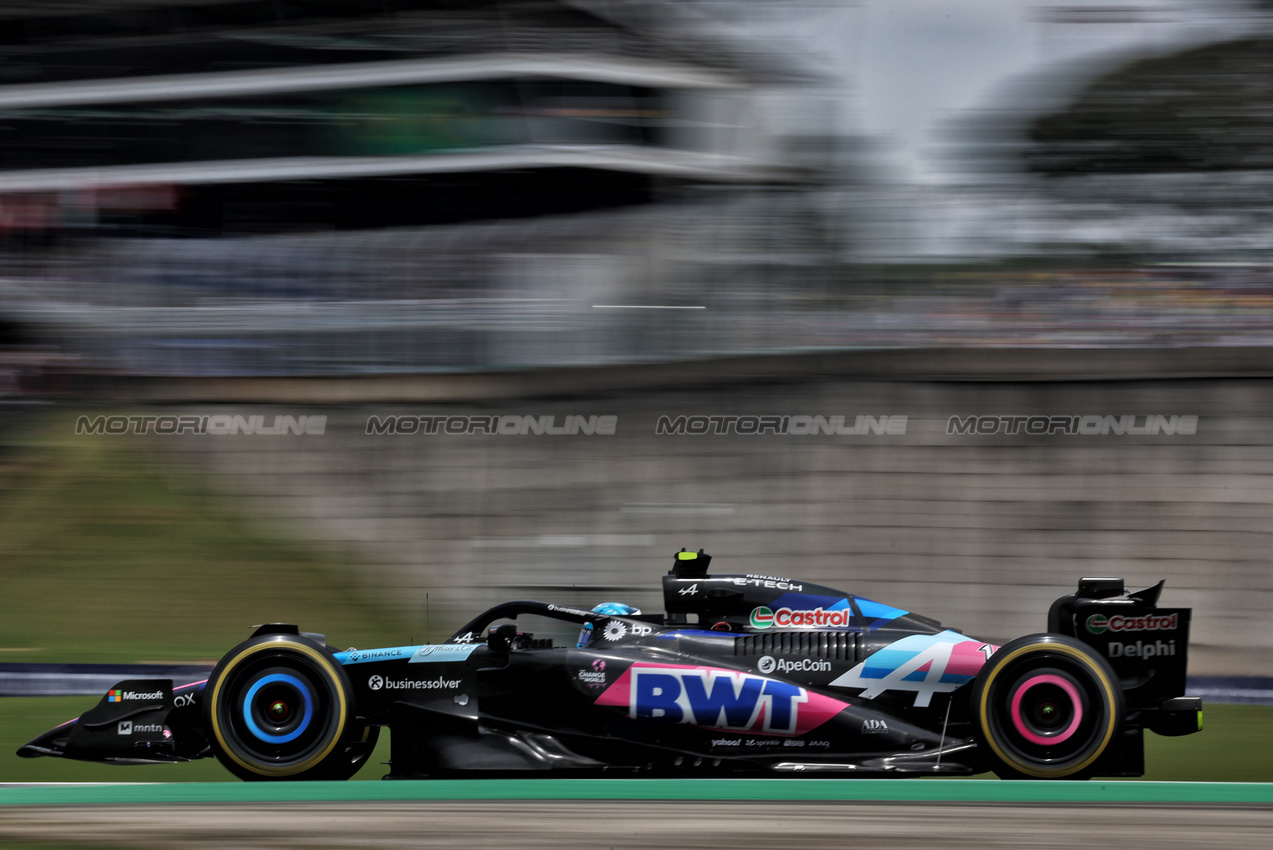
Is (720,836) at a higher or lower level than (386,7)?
lower

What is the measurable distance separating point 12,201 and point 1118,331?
1850 cm

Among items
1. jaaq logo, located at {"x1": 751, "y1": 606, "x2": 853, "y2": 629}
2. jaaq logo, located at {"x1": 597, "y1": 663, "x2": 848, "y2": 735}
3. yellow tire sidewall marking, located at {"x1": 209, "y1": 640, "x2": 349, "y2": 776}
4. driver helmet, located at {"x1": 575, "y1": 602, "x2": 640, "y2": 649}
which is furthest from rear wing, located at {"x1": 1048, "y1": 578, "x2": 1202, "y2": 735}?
yellow tire sidewall marking, located at {"x1": 209, "y1": 640, "x2": 349, "y2": 776}

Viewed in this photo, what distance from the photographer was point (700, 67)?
785 inches

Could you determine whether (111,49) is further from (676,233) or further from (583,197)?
(676,233)

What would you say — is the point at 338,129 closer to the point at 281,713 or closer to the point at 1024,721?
the point at 281,713

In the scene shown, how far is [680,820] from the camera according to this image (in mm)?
4238

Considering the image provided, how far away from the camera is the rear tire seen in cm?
493

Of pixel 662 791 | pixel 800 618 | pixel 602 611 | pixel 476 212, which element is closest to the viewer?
pixel 662 791

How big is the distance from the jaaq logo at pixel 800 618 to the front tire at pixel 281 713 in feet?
6.51

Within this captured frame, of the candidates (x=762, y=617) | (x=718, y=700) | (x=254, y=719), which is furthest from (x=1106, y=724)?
(x=254, y=719)

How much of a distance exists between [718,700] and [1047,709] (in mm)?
1456

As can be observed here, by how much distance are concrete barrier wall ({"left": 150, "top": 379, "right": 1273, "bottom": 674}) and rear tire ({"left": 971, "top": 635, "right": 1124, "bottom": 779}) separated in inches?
181

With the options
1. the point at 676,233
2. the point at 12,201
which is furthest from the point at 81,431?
the point at 12,201

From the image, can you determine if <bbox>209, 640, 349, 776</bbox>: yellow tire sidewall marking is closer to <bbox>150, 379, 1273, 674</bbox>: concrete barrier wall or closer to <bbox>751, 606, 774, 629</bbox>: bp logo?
<bbox>751, 606, 774, 629</bbox>: bp logo
